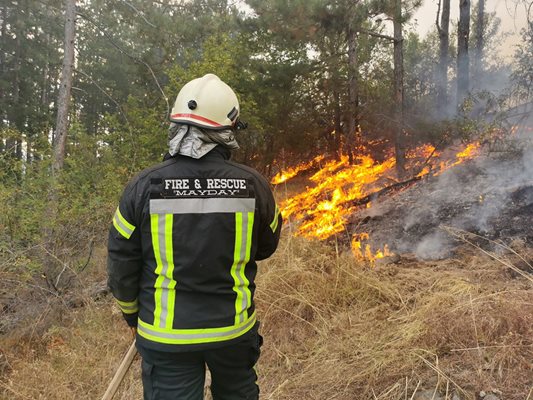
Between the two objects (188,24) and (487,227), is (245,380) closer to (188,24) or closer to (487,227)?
(487,227)

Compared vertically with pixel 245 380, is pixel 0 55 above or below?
above

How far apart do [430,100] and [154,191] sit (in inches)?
589

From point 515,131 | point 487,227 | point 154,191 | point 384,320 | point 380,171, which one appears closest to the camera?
point 154,191

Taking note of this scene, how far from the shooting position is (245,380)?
2279 mm

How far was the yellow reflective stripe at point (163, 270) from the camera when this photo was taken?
6.40 ft

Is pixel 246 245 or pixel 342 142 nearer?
pixel 246 245

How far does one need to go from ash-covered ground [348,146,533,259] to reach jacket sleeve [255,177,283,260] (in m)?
4.35

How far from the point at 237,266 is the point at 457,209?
6252 mm

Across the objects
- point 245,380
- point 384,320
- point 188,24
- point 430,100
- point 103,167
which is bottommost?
point 384,320

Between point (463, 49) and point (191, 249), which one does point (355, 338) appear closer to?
point (191, 249)

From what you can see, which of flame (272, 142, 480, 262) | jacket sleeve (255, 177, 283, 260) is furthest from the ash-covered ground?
jacket sleeve (255, 177, 283, 260)

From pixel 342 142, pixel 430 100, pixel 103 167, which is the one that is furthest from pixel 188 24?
pixel 430 100

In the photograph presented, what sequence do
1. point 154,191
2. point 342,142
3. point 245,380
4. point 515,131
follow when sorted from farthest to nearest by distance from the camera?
point 342,142 < point 515,131 < point 245,380 < point 154,191

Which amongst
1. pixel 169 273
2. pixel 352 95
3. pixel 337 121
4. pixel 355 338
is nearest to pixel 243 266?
pixel 169 273
